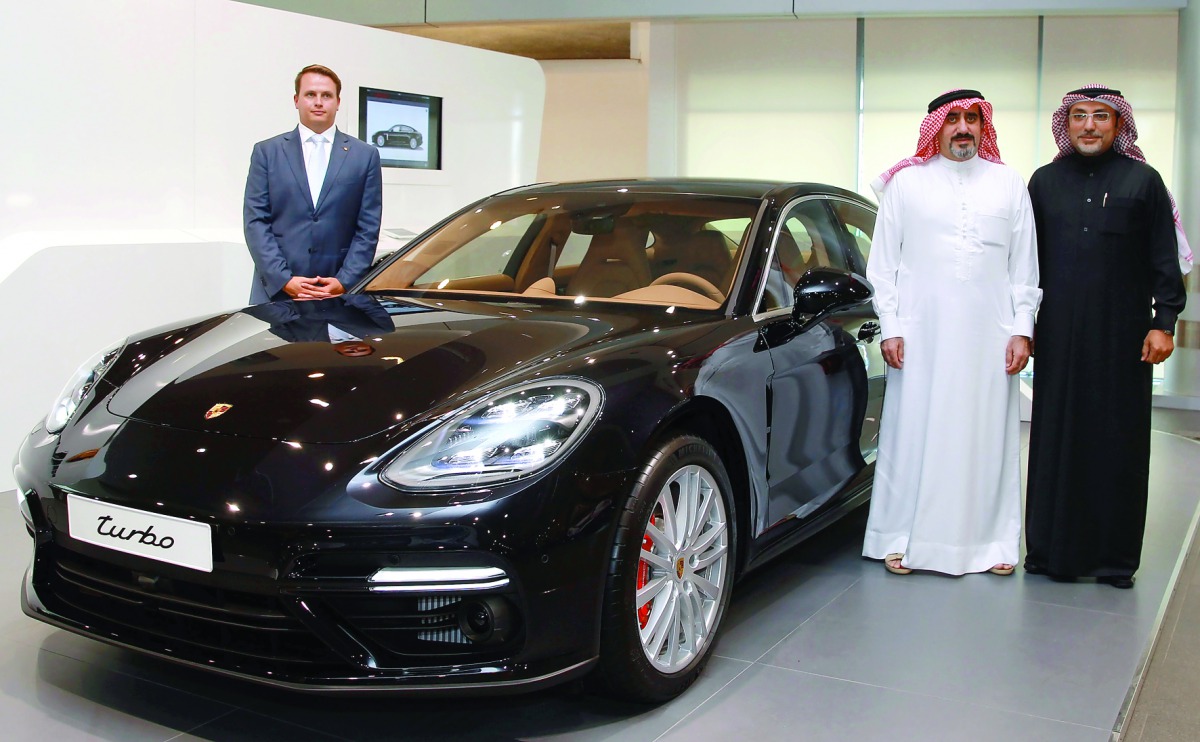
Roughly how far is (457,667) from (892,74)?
8.53m

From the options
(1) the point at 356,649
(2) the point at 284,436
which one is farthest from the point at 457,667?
(2) the point at 284,436

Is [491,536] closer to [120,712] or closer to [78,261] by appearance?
[120,712]

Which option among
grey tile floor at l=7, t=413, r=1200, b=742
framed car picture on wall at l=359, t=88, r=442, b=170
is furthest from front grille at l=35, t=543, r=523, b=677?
framed car picture on wall at l=359, t=88, r=442, b=170

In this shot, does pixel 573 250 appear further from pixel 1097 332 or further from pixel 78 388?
pixel 1097 332

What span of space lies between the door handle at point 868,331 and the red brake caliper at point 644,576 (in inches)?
56.8

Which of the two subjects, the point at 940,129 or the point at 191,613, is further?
the point at 940,129

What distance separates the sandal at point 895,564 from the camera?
3598mm

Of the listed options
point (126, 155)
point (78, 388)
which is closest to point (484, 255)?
point (78, 388)

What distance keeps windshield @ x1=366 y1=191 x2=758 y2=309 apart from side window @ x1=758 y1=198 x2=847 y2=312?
12cm

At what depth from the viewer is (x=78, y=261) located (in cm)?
464

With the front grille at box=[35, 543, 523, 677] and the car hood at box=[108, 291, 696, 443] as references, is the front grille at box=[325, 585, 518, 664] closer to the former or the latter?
the front grille at box=[35, 543, 523, 677]

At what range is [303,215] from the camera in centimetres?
420

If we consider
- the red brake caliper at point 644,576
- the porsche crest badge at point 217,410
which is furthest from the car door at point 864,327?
the porsche crest badge at point 217,410

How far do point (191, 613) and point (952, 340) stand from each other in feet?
7.67
